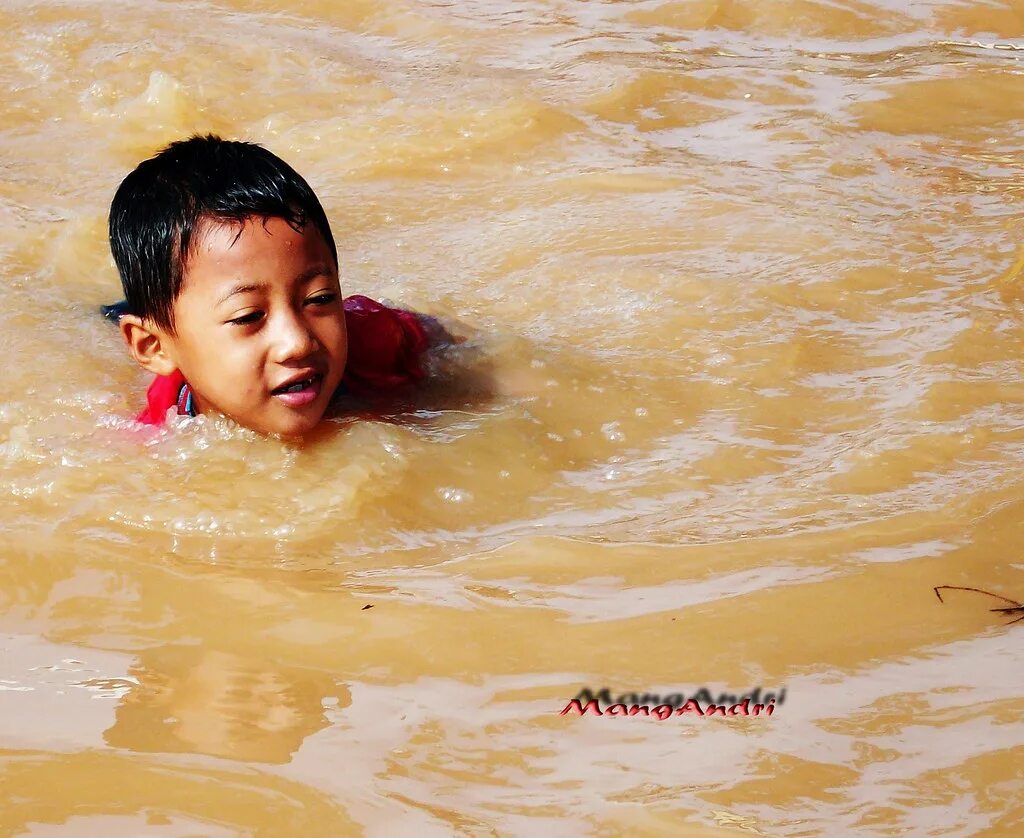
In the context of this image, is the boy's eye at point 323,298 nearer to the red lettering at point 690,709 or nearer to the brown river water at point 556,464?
the brown river water at point 556,464

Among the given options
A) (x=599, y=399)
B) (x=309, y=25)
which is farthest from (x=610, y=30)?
(x=599, y=399)

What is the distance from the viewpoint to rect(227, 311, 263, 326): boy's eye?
307 cm

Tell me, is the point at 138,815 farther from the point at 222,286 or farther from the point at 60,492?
the point at 222,286

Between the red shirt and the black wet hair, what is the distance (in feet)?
1.09

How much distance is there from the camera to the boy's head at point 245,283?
3.07m

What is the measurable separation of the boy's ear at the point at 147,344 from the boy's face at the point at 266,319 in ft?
0.67

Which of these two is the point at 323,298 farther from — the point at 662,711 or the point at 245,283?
the point at 662,711

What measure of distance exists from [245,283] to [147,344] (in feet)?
1.61

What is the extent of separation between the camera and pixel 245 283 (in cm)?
306

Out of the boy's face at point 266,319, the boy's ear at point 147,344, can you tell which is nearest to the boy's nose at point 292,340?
Answer: the boy's face at point 266,319

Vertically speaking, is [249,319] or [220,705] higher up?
[249,319]

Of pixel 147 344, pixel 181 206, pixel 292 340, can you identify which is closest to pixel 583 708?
pixel 292 340

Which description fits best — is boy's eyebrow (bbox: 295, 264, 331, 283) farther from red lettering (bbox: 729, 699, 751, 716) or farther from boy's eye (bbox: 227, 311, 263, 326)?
red lettering (bbox: 729, 699, 751, 716)

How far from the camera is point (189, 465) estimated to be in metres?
3.13
